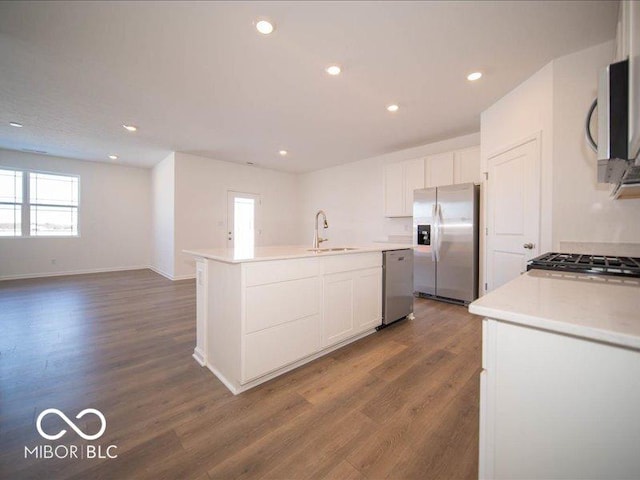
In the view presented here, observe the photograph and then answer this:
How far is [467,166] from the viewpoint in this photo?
3.97 metres

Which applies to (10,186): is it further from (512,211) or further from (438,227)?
(512,211)

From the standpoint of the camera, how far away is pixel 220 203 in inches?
239

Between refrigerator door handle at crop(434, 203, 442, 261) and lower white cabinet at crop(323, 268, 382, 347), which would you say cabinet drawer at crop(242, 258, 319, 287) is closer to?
lower white cabinet at crop(323, 268, 382, 347)

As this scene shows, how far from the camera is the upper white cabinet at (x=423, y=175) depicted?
3965 millimetres

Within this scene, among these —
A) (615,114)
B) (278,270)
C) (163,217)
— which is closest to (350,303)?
(278,270)

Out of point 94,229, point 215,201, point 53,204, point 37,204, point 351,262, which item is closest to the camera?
point 351,262

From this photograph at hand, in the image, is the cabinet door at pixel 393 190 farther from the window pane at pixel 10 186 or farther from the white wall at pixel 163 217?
the window pane at pixel 10 186

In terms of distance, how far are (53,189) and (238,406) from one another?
736cm

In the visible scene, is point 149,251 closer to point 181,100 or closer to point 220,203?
point 220,203

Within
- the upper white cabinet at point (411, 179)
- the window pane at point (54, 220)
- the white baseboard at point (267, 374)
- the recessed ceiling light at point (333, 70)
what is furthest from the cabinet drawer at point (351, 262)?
the window pane at point (54, 220)

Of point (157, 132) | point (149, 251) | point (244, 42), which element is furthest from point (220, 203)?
point (244, 42)

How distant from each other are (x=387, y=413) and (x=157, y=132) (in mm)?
5016

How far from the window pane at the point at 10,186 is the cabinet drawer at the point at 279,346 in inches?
284

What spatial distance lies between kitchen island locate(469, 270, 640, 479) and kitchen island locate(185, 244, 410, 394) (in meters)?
1.39
